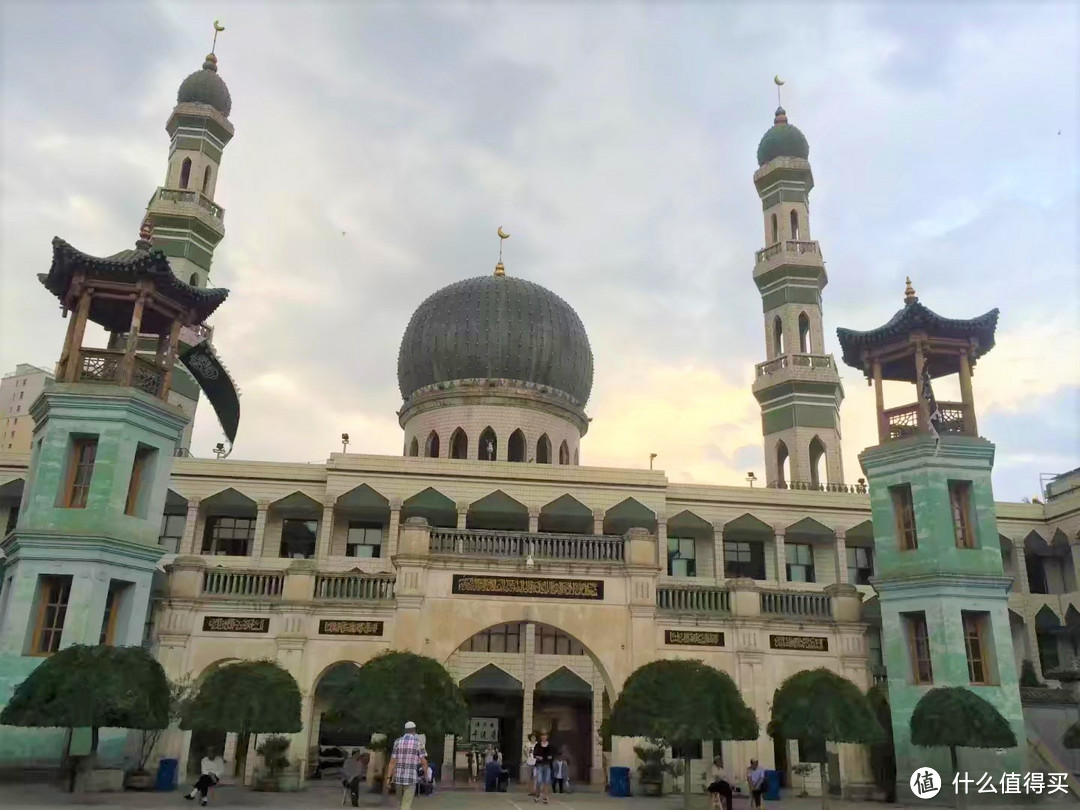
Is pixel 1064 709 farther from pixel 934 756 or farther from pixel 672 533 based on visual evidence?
pixel 672 533

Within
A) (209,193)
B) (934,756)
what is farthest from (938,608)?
(209,193)

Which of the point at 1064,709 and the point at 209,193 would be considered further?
the point at 209,193

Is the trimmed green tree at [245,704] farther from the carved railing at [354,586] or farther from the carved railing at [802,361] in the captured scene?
the carved railing at [802,361]

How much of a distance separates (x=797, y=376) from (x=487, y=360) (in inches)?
640

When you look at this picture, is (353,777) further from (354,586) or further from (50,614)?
(50,614)

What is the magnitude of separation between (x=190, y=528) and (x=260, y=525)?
2737 millimetres

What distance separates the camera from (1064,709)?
84.4ft

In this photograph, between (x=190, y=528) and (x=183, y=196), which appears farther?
(x=183, y=196)

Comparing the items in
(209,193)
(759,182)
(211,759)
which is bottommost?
(211,759)

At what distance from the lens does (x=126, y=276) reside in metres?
24.0

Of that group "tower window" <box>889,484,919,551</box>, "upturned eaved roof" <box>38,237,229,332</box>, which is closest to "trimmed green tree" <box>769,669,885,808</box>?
"tower window" <box>889,484,919,551</box>

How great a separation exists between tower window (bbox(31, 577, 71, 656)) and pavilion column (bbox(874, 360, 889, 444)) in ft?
73.1

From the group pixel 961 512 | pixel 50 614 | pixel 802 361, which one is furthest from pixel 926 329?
pixel 50 614

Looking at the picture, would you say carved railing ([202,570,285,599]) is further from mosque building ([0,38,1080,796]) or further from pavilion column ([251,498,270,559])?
pavilion column ([251,498,270,559])
